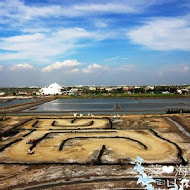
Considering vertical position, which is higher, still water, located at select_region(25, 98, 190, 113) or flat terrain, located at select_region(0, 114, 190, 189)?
still water, located at select_region(25, 98, 190, 113)

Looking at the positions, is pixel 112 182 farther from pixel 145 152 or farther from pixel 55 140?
pixel 55 140

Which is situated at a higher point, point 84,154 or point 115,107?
point 115,107

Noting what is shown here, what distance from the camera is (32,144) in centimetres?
2541

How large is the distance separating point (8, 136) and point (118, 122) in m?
18.3

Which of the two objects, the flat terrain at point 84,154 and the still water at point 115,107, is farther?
the still water at point 115,107

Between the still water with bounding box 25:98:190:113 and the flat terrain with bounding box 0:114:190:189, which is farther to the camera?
the still water with bounding box 25:98:190:113

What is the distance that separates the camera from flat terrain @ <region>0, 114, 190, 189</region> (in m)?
16.5

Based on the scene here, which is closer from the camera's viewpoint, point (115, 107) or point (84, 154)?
point (84, 154)

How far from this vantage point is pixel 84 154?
71.4 ft

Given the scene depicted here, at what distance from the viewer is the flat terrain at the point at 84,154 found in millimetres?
16500

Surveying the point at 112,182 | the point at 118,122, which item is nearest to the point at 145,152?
the point at 112,182

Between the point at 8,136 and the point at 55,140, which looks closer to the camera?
the point at 55,140

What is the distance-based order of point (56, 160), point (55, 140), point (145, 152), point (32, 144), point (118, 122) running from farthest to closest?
point (118, 122) → point (55, 140) → point (32, 144) → point (145, 152) → point (56, 160)

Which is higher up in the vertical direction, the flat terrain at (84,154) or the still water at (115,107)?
the still water at (115,107)
